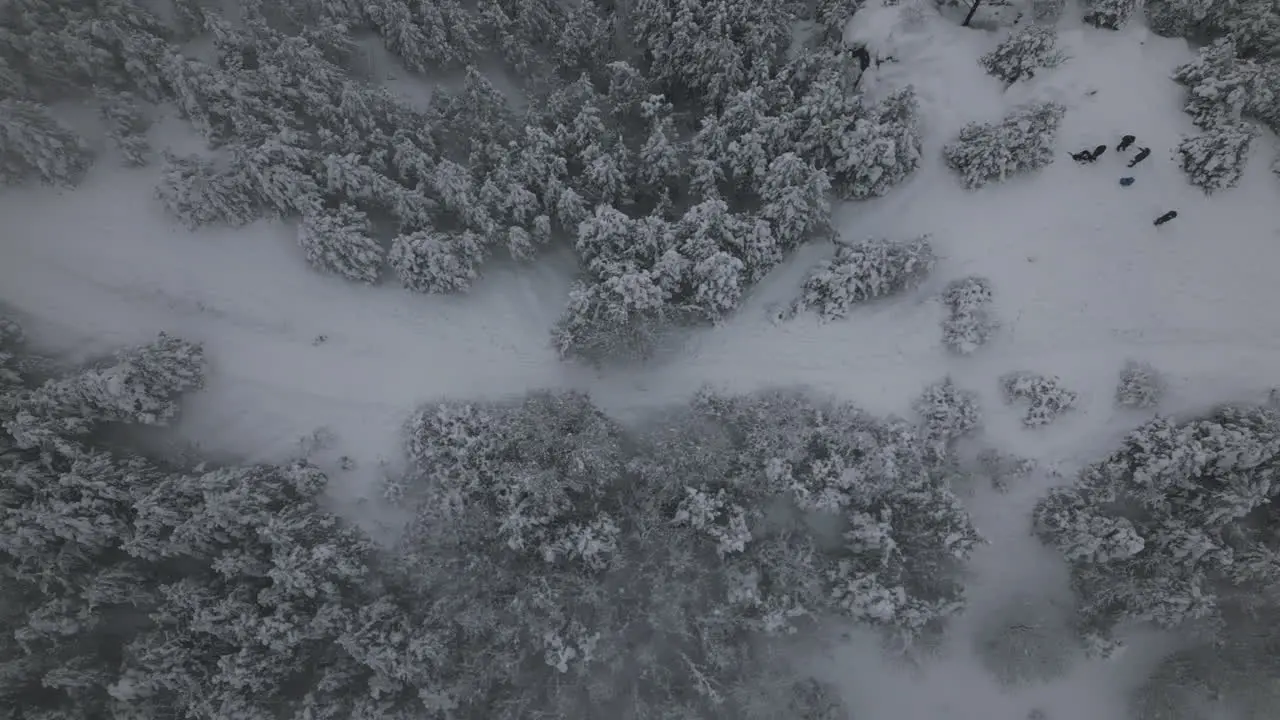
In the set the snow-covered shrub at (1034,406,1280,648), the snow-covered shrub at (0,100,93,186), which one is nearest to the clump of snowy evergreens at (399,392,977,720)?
the snow-covered shrub at (1034,406,1280,648)

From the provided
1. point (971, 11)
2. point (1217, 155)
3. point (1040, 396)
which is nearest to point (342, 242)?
point (1040, 396)

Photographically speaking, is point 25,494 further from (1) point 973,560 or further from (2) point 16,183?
(1) point 973,560

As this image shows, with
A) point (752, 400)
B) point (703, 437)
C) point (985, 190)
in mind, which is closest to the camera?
point (703, 437)

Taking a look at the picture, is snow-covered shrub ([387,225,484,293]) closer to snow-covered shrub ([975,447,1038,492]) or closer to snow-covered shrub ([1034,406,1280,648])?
snow-covered shrub ([975,447,1038,492])

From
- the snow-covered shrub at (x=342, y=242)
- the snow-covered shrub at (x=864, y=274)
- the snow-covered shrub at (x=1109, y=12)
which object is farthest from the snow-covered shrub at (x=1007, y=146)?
the snow-covered shrub at (x=342, y=242)

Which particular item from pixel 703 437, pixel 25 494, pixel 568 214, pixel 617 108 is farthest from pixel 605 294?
pixel 25 494

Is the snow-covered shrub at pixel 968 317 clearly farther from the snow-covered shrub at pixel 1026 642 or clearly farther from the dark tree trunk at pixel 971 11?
the dark tree trunk at pixel 971 11

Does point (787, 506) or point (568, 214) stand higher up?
point (568, 214)
